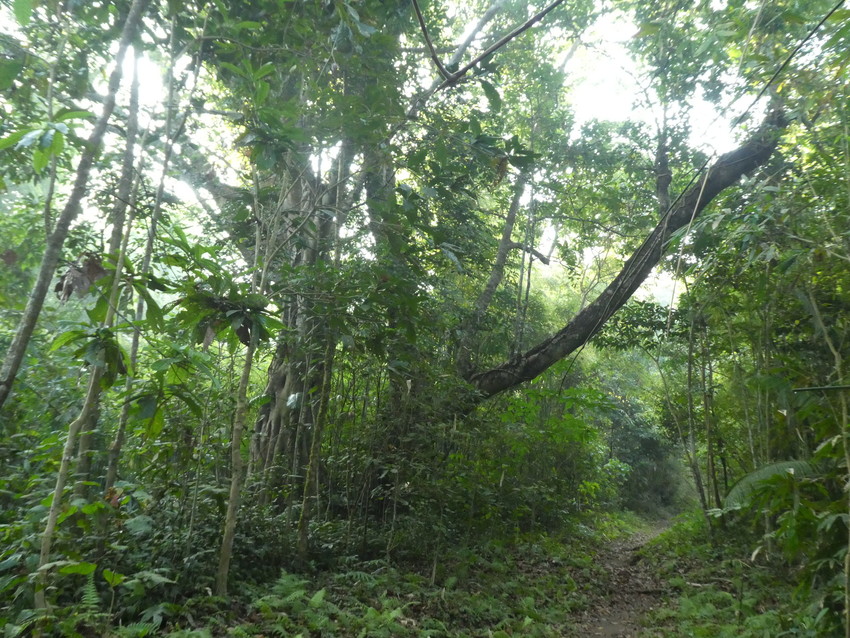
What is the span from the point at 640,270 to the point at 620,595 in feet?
11.5

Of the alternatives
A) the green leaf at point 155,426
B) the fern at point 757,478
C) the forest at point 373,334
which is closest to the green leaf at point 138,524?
the forest at point 373,334

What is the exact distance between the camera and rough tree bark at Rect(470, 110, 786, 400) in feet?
18.5

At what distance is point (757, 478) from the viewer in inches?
151

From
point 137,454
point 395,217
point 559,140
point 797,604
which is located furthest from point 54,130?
point 559,140

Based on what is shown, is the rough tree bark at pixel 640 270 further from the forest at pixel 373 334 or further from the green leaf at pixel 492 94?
the green leaf at pixel 492 94

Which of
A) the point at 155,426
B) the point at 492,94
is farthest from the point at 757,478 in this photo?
the point at 155,426

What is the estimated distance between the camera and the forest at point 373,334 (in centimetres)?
264

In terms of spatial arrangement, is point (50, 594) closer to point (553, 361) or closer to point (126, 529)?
point (126, 529)

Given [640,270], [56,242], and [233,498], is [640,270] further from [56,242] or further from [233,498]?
[56,242]

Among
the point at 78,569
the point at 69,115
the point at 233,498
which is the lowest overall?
the point at 78,569

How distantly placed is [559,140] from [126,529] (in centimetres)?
752

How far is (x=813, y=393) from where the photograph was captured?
3.90 m

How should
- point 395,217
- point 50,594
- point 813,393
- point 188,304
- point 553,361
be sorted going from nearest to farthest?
point 50,594 < point 188,304 < point 395,217 < point 813,393 < point 553,361

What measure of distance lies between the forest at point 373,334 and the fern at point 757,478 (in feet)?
0.12
